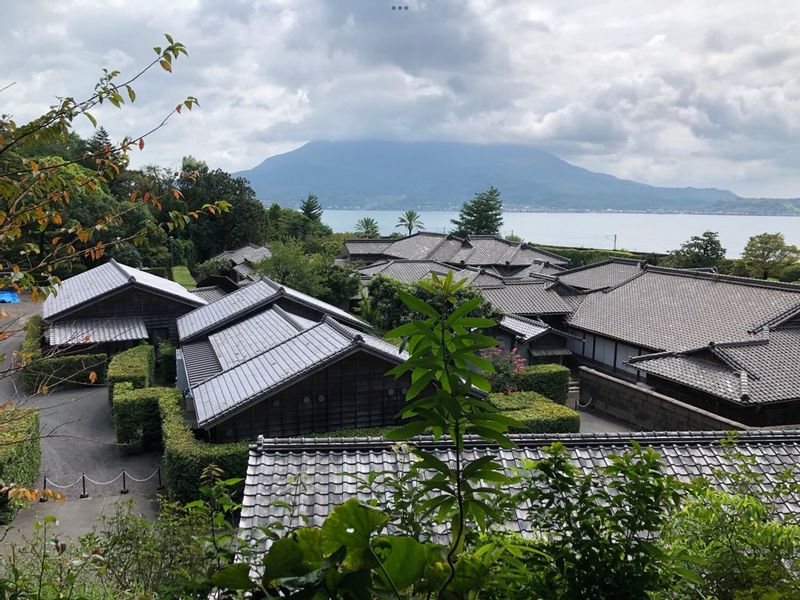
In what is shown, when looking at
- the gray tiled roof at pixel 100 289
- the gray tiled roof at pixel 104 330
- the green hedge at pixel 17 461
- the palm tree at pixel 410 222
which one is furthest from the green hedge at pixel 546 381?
the palm tree at pixel 410 222

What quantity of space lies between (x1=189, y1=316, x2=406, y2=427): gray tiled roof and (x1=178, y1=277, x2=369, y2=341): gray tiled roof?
17.9ft

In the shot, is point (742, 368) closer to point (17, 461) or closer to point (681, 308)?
point (681, 308)

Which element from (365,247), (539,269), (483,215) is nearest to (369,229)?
(483,215)

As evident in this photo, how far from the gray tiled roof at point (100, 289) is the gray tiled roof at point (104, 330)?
0.69 m

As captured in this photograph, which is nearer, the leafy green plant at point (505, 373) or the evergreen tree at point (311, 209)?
the leafy green plant at point (505, 373)

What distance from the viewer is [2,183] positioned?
4246mm

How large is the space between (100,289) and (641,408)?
24.2m

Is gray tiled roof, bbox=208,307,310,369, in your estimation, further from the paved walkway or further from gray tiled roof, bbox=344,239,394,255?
gray tiled roof, bbox=344,239,394,255

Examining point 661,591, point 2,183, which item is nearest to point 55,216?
point 2,183

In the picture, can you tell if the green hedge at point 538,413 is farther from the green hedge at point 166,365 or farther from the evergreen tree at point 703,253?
the evergreen tree at point 703,253

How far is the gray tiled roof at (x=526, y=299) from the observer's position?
2889cm

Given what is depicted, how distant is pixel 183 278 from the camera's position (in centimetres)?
4166

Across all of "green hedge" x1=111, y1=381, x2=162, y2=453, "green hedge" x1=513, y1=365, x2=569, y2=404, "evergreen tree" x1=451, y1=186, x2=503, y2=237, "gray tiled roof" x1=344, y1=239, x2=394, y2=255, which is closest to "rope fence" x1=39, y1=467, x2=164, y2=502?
"green hedge" x1=111, y1=381, x2=162, y2=453

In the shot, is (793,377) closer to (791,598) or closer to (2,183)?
(791,598)
